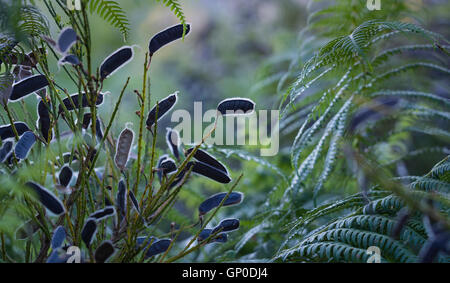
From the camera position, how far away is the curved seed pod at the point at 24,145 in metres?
0.50

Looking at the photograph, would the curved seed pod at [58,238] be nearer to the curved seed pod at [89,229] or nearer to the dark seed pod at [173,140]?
the curved seed pod at [89,229]

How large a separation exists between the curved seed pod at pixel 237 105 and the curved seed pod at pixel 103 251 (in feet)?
0.78

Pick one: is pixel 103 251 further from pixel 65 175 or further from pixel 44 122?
pixel 44 122

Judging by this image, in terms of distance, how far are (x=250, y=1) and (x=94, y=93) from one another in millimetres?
3422

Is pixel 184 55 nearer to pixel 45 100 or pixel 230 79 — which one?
pixel 230 79

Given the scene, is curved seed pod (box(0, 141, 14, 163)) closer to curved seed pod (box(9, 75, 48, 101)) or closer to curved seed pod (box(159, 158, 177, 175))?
curved seed pod (box(9, 75, 48, 101))

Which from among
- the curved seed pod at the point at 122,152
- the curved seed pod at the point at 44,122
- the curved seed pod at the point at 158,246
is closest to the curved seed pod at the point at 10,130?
the curved seed pod at the point at 44,122

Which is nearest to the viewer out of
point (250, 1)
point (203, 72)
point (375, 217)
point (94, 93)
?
point (94, 93)

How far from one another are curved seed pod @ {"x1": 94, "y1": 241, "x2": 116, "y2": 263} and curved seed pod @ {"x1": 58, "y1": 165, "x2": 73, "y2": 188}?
0.11 metres

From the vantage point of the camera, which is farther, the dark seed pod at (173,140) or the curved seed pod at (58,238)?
the dark seed pod at (173,140)

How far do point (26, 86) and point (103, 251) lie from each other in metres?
0.24

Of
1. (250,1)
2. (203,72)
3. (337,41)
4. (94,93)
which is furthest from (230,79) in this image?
(94,93)
